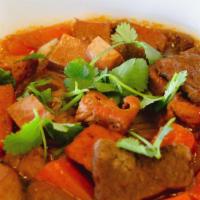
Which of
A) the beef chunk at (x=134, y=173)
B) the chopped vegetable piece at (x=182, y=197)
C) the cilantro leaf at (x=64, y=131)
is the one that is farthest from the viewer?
the cilantro leaf at (x=64, y=131)

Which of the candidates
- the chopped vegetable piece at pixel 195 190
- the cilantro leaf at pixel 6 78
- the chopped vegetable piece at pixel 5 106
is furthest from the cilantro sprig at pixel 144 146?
the cilantro leaf at pixel 6 78

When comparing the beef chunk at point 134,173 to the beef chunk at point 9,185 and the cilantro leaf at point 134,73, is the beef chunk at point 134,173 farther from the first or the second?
the cilantro leaf at point 134,73

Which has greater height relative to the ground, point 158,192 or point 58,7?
point 58,7

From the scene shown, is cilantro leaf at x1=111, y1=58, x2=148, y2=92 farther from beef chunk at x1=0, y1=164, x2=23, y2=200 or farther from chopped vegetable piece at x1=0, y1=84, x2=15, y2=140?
beef chunk at x1=0, y1=164, x2=23, y2=200

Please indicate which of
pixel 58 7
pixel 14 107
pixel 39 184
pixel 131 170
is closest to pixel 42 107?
pixel 14 107

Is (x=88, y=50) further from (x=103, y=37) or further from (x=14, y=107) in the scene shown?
(x=14, y=107)

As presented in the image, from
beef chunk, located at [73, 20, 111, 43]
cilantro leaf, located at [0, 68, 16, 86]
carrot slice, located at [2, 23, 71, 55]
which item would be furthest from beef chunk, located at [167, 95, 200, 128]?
carrot slice, located at [2, 23, 71, 55]
